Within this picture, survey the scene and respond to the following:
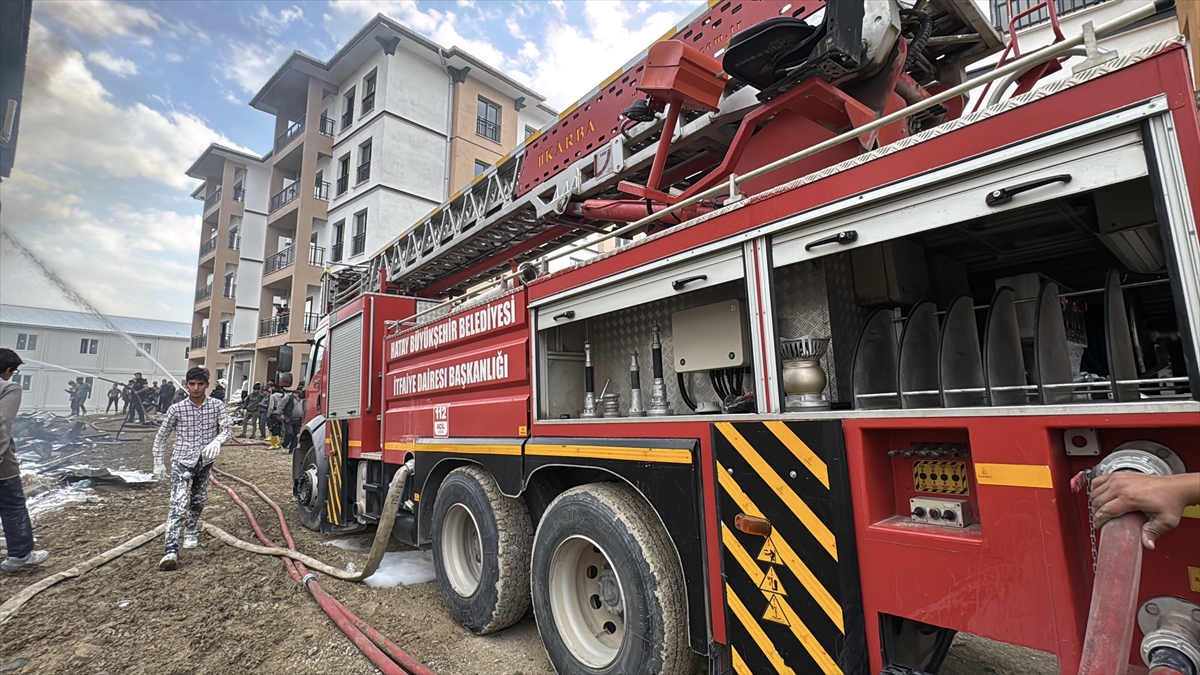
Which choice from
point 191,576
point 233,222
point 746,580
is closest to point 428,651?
point 746,580

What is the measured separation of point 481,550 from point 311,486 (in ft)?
13.4

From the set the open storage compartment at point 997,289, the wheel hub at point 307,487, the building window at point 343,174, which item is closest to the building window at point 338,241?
the building window at point 343,174

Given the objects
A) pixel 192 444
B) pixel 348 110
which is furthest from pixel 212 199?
pixel 192 444

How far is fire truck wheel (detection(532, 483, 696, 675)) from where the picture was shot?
2.58 m

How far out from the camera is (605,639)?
3.05 metres

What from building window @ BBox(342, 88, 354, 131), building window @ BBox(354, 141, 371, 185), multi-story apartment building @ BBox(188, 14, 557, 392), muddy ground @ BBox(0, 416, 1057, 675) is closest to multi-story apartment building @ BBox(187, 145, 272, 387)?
multi-story apartment building @ BBox(188, 14, 557, 392)

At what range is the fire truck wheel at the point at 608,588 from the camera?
2.58 meters

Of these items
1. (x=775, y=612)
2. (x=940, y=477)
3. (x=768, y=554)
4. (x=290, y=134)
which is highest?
(x=290, y=134)

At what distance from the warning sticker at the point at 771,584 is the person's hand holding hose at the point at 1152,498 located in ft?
3.62

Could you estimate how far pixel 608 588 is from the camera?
3.05 metres

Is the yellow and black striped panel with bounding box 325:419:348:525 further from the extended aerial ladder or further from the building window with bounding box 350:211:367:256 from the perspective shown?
the building window with bounding box 350:211:367:256

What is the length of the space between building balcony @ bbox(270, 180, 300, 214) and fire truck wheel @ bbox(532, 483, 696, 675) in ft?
83.8

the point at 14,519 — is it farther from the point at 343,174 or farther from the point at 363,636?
the point at 343,174

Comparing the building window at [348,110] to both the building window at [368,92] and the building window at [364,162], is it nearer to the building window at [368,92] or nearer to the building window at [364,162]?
the building window at [368,92]
